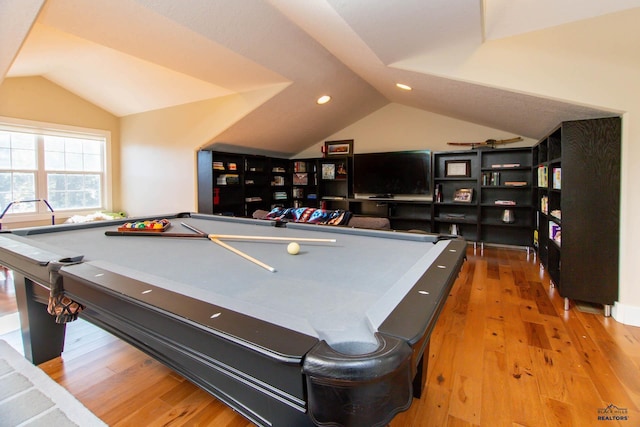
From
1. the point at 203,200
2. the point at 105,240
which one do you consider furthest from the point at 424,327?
the point at 203,200

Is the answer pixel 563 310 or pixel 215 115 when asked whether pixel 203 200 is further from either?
pixel 563 310

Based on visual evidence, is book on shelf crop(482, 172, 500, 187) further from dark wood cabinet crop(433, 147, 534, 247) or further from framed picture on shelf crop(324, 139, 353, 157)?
framed picture on shelf crop(324, 139, 353, 157)

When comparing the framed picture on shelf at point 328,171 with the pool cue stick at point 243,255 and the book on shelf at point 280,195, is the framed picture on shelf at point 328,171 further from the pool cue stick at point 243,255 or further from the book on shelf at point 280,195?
the pool cue stick at point 243,255

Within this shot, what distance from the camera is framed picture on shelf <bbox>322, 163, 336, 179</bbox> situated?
6.41m

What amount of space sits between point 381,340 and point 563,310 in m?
2.88

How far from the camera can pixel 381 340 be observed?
652mm

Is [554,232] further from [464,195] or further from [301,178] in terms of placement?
[301,178]

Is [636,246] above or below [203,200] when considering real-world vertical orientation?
below

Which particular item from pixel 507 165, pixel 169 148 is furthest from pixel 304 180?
pixel 507 165

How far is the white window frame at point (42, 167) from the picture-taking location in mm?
4801

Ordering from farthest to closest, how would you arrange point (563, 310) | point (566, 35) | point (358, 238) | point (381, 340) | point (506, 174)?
1. point (506, 174)
2. point (563, 310)
3. point (566, 35)
4. point (358, 238)
5. point (381, 340)

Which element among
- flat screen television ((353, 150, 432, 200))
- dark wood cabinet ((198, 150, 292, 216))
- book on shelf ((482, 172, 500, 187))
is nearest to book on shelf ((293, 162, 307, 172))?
dark wood cabinet ((198, 150, 292, 216))

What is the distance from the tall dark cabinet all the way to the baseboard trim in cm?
6
